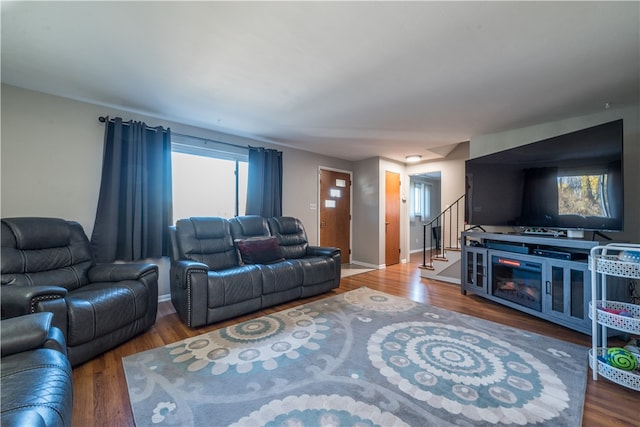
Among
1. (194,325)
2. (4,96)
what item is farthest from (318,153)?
(4,96)

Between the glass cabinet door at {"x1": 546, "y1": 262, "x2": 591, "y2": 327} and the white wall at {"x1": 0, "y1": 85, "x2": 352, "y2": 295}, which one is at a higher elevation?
the white wall at {"x1": 0, "y1": 85, "x2": 352, "y2": 295}

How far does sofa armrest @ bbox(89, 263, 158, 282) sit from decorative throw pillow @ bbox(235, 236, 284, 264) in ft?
3.37

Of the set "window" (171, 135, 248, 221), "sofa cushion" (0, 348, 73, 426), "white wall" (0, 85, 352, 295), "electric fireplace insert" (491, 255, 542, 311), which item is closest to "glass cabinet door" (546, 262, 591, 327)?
"electric fireplace insert" (491, 255, 542, 311)

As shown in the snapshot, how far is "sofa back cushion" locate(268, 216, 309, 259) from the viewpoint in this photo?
3775 millimetres

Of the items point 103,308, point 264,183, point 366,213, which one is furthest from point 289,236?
point 103,308

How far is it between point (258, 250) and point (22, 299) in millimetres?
1967

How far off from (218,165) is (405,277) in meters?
3.60

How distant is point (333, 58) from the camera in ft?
6.55

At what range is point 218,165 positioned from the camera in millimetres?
3898

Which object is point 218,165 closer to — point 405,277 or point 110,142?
point 110,142

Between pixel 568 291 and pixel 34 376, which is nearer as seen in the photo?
pixel 34 376

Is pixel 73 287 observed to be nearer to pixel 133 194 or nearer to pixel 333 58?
pixel 133 194

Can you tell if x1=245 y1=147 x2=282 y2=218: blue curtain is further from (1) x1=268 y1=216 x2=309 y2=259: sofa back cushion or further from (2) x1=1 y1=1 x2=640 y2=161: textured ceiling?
(2) x1=1 y1=1 x2=640 y2=161: textured ceiling

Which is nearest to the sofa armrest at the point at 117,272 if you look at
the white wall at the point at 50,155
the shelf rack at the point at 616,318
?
the white wall at the point at 50,155
